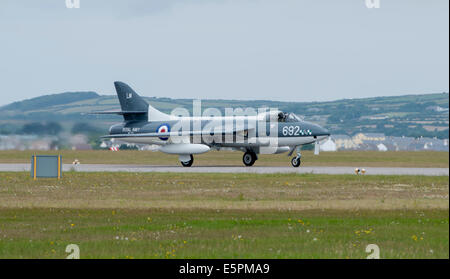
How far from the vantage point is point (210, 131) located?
45.3 m

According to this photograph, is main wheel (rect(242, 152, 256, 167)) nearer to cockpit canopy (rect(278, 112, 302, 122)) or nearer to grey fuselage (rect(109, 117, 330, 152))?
grey fuselage (rect(109, 117, 330, 152))

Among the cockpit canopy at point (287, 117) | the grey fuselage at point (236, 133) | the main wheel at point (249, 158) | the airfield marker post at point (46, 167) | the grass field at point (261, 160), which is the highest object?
the cockpit canopy at point (287, 117)

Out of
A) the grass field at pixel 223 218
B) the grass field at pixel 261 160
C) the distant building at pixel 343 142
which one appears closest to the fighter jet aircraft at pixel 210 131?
the grass field at pixel 261 160

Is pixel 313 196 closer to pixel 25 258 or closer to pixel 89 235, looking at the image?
pixel 89 235

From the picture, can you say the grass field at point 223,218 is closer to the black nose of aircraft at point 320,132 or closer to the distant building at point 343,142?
the black nose of aircraft at point 320,132

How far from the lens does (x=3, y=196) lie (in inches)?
955

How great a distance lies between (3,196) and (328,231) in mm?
12788

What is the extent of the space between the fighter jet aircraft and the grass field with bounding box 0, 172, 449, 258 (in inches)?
484

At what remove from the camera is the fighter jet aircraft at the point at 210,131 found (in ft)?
142

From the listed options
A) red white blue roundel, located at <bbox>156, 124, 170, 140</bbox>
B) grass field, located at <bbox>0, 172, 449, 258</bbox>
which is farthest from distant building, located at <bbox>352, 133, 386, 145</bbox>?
grass field, located at <bbox>0, 172, 449, 258</bbox>

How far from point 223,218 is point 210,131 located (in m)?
27.3

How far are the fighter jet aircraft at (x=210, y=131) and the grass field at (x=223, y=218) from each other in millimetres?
12298

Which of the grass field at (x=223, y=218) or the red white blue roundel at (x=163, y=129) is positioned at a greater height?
the red white blue roundel at (x=163, y=129)
